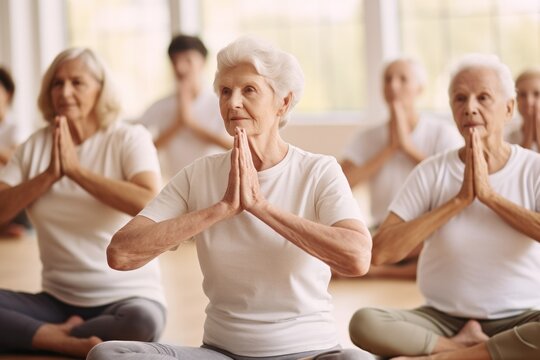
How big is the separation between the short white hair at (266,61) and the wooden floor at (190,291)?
3.95ft

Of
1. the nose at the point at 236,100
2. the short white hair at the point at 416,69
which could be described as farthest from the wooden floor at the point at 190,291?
the nose at the point at 236,100

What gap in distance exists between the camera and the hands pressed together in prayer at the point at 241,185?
8.05ft

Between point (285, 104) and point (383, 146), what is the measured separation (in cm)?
238

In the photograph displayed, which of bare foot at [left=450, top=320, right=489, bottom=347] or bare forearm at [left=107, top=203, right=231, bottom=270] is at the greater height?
bare forearm at [left=107, top=203, right=231, bottom=270]

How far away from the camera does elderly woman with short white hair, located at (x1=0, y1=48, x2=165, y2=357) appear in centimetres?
334

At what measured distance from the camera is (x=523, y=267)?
2.99m

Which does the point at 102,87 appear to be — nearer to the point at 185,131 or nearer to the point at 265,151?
the point at 265,151

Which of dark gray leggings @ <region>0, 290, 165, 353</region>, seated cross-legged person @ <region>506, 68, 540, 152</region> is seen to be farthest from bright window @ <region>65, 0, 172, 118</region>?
dark gray leggings @ <region>0, 290, 165, 353</region>

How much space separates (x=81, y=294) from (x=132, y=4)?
7136 mm

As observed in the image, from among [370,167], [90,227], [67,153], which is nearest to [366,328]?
[90,227]

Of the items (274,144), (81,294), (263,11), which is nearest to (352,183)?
(81,294)

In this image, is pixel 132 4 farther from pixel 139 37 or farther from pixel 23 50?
→ pixel 23 50

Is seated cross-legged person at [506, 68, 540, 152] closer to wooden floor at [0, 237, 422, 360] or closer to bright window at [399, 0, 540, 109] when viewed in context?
wooden floor at [0, 237, 422, 360]

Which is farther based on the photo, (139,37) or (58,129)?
(139,37)
